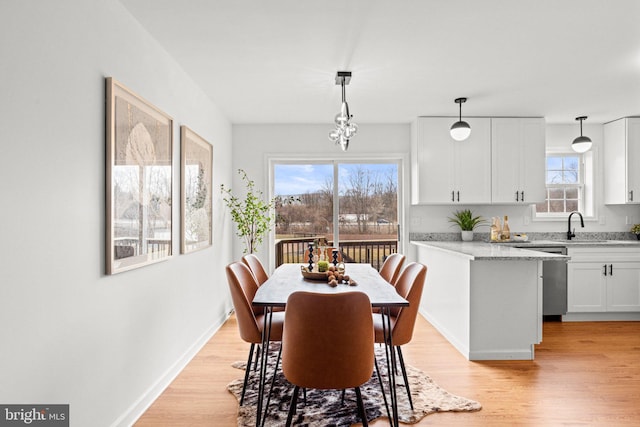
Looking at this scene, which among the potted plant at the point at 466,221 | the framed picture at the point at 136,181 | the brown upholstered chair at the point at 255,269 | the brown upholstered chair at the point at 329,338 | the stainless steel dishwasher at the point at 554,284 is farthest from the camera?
the potted plant at the point at 466,221

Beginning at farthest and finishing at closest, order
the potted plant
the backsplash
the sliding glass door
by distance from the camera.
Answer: the sliding glass door → the backsplash → the potted plant

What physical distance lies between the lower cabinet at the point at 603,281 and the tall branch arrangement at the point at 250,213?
141 inches

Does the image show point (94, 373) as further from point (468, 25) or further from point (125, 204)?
point (468, 25)

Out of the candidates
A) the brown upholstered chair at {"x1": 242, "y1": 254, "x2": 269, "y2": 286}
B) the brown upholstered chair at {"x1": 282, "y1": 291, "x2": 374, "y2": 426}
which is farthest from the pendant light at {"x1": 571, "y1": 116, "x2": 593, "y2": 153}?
the brown upholstered chair at {"x1": 282, "y1": 291, "x2": 374, "y2": 426}

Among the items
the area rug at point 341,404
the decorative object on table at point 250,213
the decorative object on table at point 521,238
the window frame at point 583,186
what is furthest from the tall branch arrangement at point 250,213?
the window frame at point 583,186

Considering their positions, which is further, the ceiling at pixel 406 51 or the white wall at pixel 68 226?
the ceiling at pixel 406 51

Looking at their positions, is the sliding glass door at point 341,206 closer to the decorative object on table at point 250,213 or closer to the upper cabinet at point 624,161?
the decorative object on table at point 250,213

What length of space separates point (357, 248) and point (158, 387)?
10.0 feet

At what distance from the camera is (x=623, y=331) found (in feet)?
13.4

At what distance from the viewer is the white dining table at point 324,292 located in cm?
213

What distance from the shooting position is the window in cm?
514

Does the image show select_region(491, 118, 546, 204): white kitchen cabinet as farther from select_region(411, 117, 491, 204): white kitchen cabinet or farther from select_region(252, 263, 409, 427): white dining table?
select_region(252, 263, 409, 427): white dining table

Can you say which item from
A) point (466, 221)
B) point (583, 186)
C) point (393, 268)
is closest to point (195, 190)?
point (393, 268)

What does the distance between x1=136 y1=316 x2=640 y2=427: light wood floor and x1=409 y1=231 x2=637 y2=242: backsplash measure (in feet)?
4.57
